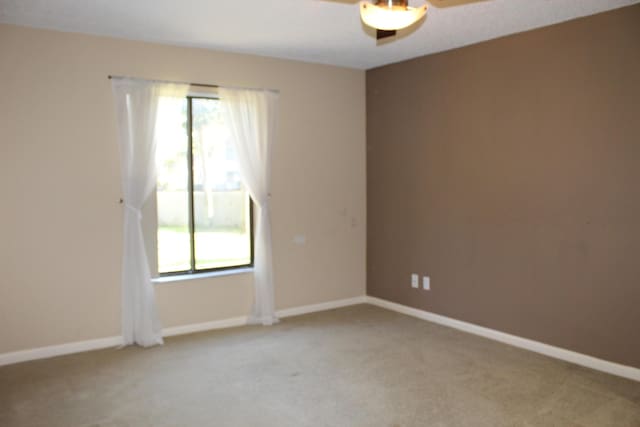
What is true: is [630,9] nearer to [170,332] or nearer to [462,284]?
[462,284]

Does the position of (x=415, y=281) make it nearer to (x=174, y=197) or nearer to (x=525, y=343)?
(x=525, y=343)

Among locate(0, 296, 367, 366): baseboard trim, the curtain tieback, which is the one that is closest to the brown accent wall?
locate(0, 296, 367, 366): baseboard trim

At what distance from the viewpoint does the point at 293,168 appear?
5.23 meters

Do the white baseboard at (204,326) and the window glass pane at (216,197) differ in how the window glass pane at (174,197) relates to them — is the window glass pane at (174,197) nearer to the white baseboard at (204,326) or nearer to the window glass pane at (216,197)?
the window glass pane at (216,197)

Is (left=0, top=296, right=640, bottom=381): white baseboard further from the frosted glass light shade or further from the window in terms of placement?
the frosted glass light shade

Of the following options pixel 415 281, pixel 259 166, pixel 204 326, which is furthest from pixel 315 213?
pixel 204 326

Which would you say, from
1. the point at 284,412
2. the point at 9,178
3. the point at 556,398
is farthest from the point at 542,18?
the point at 9,178

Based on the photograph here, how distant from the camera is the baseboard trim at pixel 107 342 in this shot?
3982 mm

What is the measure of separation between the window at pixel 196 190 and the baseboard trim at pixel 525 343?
1804 mm

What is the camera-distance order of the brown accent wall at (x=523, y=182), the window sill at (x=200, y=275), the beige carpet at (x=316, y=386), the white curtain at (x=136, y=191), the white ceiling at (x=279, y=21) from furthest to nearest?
1. the window sill at (x=200, y=275)
2. the white curtain at (x=136, y=191)
3. the brown accent wall at (x=523, y=182)
4. the white ceiling at (x=279, y=21)
5. the beige carpet at (x=316, y=386)

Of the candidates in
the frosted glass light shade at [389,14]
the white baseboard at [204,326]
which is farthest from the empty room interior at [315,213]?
the frosted glass light shade at [389,14]

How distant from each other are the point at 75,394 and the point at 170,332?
1243mm

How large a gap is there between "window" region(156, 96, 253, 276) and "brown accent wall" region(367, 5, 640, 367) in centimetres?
163

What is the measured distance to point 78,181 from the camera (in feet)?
13.7
